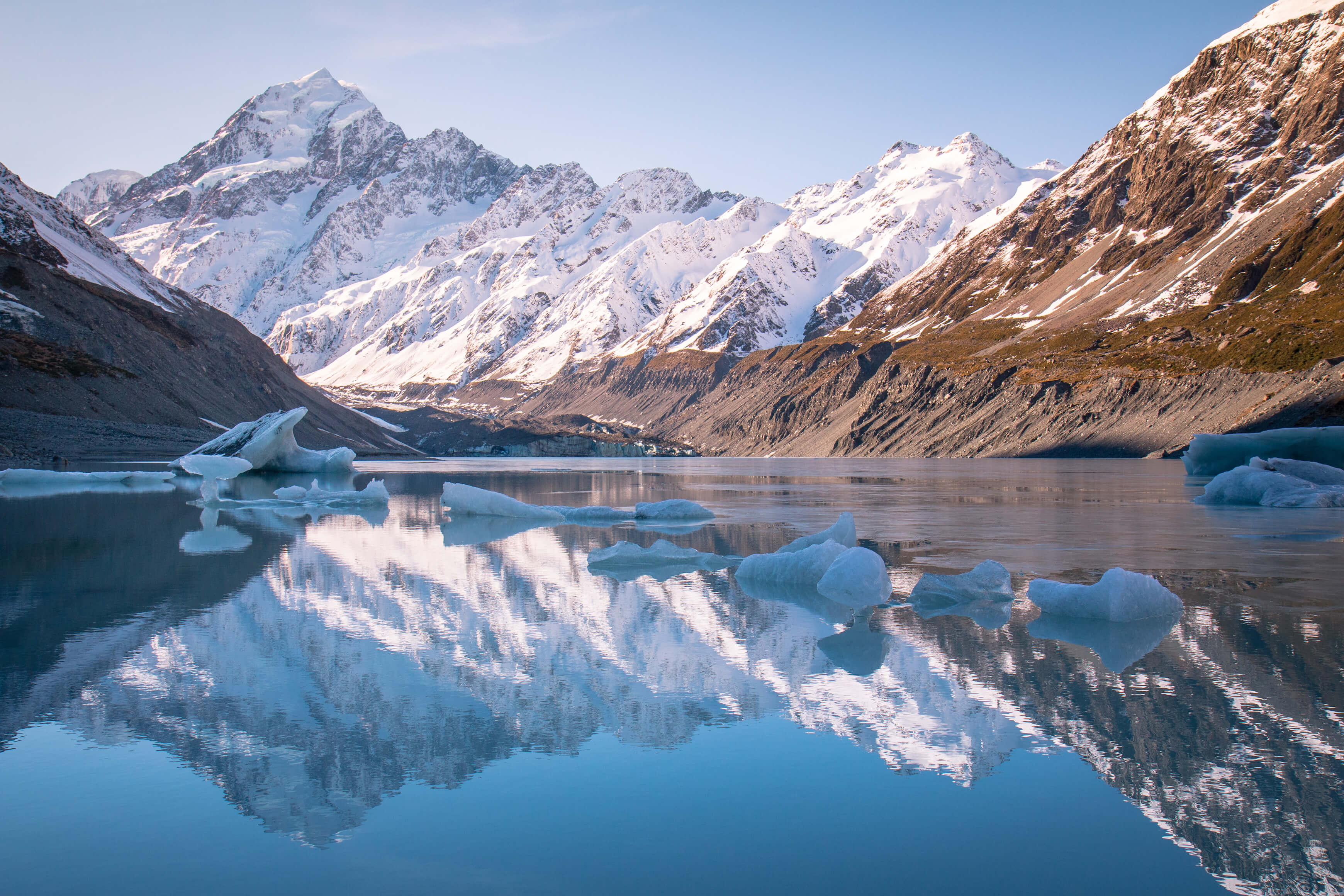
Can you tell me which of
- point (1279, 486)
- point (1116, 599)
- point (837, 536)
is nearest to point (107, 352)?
point (837, 536)

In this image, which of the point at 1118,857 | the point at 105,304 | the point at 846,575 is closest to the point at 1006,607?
the point at 846,575

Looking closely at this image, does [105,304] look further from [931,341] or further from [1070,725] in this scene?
[931,341]

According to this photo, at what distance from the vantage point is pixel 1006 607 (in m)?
13.1

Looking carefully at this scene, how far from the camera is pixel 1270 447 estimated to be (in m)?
43.7

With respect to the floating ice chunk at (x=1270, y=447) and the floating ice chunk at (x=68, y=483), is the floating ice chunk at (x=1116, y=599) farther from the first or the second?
the floating ice chunk at (x=68, y=483)

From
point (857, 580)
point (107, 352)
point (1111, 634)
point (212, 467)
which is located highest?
point (107, 352)

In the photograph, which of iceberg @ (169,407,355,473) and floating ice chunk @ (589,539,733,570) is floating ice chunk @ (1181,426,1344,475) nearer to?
floating ice chunk @ (589,539,733,570)

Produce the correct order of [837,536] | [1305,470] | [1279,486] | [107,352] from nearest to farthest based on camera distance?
[837,536] → [1279,486] → [1305,470] → [107,352]

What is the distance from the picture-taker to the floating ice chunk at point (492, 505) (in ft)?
90.0

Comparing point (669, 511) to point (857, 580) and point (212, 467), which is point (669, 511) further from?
point (212, 467)

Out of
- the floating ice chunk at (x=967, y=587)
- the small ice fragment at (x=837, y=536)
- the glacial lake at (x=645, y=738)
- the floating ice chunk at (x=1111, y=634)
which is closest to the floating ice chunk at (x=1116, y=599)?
the floating ice chunk at (x=1111, y=634)

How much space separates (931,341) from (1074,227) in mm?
49909

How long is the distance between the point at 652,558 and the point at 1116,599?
8.25 meters

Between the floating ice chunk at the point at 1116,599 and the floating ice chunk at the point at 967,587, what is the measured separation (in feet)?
3.59
